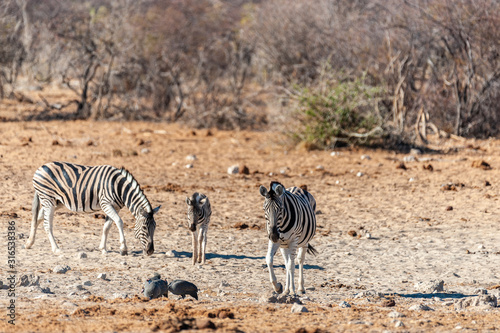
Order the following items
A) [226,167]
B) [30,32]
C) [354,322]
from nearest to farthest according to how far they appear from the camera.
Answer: [354,322], [226,167], [30,32]

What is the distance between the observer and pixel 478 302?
6.10 m

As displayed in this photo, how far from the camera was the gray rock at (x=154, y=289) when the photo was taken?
20.2 feet

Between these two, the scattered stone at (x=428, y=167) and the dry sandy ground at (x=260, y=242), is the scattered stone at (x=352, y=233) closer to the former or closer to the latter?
the dry sandy ground at (x=260, y=242)

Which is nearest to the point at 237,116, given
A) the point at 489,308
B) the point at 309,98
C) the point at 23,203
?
the point at 309,98

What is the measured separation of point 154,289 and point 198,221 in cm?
164

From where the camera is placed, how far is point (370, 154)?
49.8ft

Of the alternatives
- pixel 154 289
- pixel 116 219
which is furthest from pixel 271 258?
pixel 116 219

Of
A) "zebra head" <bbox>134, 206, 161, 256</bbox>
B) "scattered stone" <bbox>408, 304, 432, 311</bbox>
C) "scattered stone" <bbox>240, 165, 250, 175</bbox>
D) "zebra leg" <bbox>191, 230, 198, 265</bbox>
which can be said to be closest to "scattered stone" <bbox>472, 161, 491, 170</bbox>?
"scattered stone" <bbox>240, 165, 250, 175</bbox>

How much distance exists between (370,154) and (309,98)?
1891mm

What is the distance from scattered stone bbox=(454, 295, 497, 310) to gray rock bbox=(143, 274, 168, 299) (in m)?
2.71

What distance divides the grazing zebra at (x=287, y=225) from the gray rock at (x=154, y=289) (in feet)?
3.34

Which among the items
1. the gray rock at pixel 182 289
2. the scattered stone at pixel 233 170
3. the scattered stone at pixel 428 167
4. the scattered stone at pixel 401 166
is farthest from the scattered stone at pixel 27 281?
the scattered stone at pixel 428 167

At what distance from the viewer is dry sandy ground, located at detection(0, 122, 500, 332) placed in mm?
5586

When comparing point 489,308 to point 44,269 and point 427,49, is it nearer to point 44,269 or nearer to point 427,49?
point 44,269
